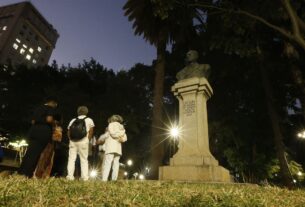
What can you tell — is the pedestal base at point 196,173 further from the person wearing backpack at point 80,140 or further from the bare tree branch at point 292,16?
the bare tree branch at point 292,16

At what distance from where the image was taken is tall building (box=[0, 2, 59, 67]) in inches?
2307

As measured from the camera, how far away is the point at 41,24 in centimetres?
7325

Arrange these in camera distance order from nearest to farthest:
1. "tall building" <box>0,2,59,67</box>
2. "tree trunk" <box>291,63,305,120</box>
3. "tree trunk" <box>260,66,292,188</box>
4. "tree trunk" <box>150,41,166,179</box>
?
1. "tree trunk" <box>291,63,305,120</box>
2. "tree trunk" <box>150,41,166,179</box>
3. "tree trunk" <box>260,66,292,188</box>
4. "tall building" <box>0,2,59,67</box>

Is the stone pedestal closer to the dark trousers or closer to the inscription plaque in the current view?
the inscription plaque

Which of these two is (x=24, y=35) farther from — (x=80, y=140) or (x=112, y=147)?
(x=112, y=147)

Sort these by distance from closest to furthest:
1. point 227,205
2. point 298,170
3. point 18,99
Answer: point 227,205 < point 298,170 < point 18,99

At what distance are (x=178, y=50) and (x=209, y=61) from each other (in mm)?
2519

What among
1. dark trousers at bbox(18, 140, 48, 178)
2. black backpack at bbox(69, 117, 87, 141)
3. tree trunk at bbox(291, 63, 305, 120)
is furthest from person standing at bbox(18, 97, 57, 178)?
tree trunk at bbox(291, 63, 305, 120)

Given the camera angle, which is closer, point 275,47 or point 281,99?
point 275,47

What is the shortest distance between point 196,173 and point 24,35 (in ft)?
234

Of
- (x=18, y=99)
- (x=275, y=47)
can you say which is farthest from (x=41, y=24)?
(x=275, y=47)

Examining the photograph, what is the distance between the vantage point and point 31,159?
4.91 meters

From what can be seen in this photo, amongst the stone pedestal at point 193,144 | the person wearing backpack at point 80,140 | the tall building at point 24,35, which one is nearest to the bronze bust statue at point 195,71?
the stone pedestal at point 193,144

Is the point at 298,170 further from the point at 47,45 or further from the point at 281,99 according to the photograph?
the point at 47,45
